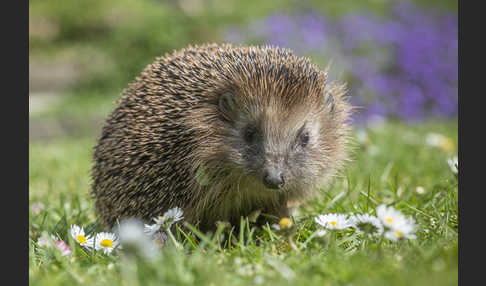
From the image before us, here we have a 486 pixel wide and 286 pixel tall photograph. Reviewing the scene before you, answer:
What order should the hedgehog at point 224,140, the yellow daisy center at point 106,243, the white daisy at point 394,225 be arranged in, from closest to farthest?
the white daisy at point 394,225
the yellow daisy center at point 106,243
the hedgehog at point 224,140

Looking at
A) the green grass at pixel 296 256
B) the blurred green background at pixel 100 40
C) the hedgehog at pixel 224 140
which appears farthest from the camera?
the blurred green background at pixel 100 40

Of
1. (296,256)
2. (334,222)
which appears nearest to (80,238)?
(296,256)

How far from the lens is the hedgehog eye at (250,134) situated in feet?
13.6

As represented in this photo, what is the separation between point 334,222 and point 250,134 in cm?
94

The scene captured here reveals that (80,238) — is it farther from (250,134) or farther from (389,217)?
(389,217)

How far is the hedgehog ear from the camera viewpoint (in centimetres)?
425

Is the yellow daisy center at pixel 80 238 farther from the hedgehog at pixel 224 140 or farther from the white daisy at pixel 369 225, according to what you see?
the white daisy at pixel 369 225

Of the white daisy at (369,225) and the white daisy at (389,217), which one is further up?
the white daisy at (389,217)

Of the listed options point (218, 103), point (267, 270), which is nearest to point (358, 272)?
point (267, 270)

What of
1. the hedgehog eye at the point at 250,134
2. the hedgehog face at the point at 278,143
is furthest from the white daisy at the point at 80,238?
the hedgehog eye at the point at 250,134

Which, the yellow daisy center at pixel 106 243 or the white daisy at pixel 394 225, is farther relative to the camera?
the yellow daisy center at pixel 106 243

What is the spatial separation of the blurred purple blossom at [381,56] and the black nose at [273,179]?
26.1 feet

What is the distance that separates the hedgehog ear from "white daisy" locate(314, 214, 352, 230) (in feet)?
3.52

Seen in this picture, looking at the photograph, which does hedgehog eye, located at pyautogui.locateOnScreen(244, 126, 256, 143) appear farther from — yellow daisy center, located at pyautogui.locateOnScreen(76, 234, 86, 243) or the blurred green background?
Answer: the blurred green background
